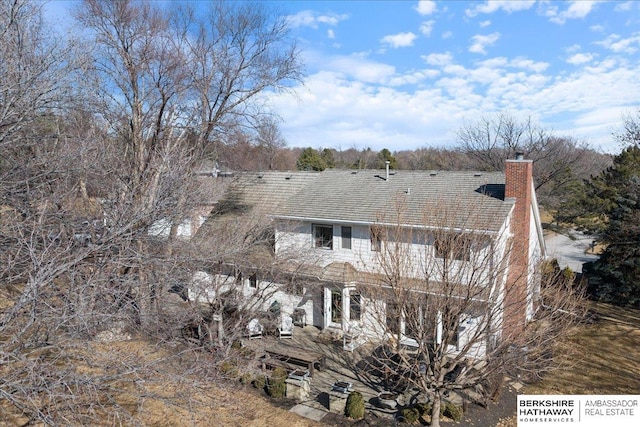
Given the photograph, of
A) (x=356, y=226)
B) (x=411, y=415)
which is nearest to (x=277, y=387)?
(x=411, y=415)

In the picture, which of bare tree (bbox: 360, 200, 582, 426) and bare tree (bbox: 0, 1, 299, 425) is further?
bare tree (bbox: 360, 200, 582, 426)

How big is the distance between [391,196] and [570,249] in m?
30.4

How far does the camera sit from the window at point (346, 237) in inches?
724

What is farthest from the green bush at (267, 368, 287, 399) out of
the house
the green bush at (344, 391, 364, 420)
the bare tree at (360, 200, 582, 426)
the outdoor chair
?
the outdoor chair

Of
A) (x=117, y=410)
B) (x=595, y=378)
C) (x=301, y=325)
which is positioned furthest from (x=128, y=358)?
(x=595, y=378)

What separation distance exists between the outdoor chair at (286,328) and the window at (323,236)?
3.57 metres

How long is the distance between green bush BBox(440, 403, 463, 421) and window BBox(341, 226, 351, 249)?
7956mm

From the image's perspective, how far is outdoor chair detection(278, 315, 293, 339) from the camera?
56.8 feet

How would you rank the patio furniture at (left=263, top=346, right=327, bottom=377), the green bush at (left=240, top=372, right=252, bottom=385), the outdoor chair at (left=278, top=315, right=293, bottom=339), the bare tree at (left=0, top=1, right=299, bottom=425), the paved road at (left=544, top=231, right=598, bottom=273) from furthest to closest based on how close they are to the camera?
the paved road at (left=544, top=231, right=598, bottom=273)
the outdoor chair at (left=278, top=315, right=293, bottom=339)
the patio furniture at (left=263, top=346, right=327, bottom=377)
the green bush at (left=240, top=372, right=252, bottom=385)
the bare tree at (left=0, top=1, right=299, bottom=425)

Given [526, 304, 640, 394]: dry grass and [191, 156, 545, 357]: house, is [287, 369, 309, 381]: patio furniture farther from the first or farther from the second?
[526, 304, 640, 394]: dry grass

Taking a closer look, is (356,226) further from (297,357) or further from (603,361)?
(603,361)

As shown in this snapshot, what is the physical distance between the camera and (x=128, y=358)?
7.11 metres

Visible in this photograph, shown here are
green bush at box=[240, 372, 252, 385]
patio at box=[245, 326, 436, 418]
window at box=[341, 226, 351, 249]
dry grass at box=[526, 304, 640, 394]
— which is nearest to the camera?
patio at box=[245, 326, 436, 418]

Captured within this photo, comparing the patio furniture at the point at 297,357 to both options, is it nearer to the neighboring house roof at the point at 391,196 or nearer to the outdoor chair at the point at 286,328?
the outdoor chair at the point at 286,328
